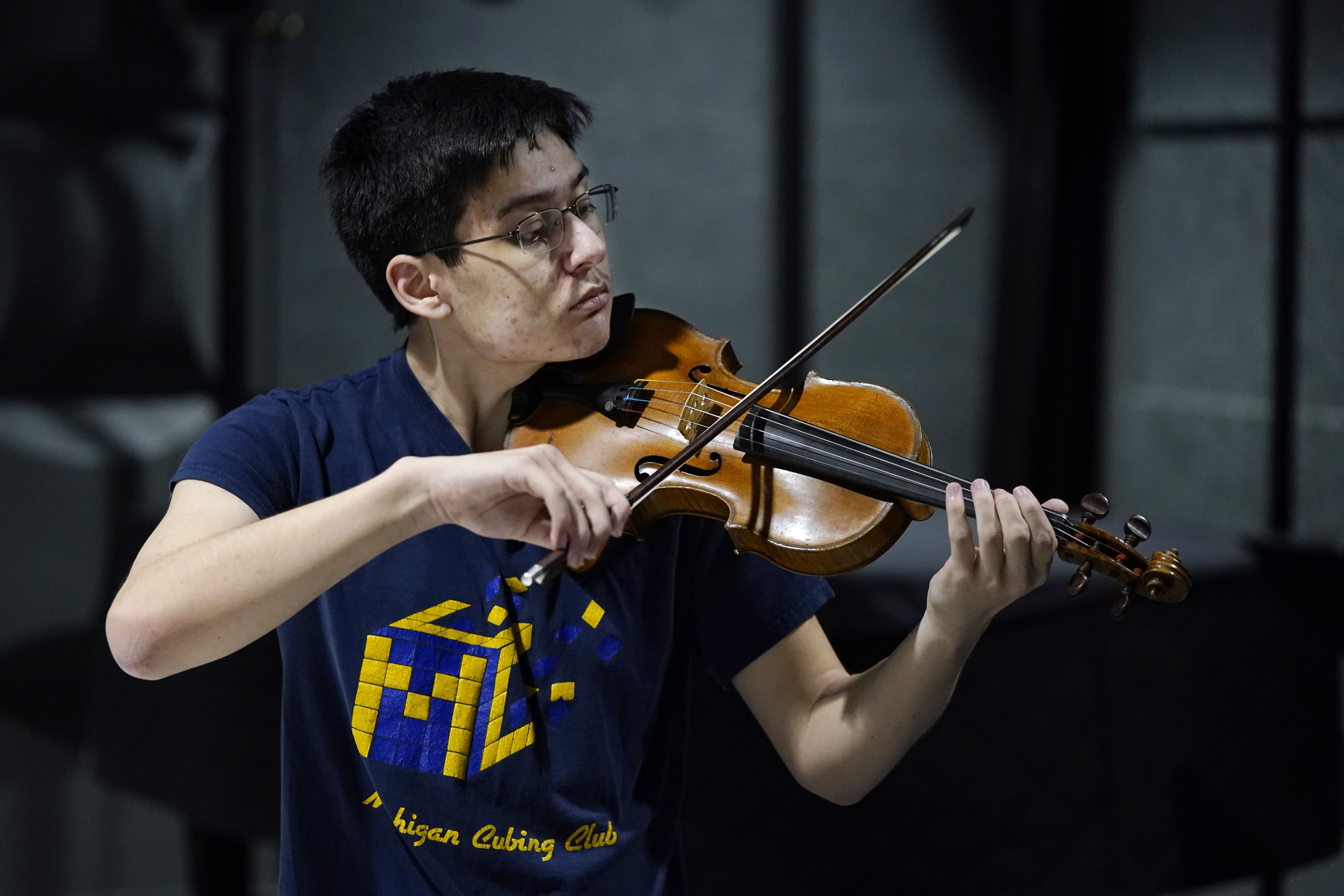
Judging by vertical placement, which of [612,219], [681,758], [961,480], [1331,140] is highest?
[1331,140]

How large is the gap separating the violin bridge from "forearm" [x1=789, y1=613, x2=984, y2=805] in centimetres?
28

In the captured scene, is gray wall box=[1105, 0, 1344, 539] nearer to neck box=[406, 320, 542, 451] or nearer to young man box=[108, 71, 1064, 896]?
young man box=[108, 71, 1064, 896]

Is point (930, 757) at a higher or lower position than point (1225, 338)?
lower

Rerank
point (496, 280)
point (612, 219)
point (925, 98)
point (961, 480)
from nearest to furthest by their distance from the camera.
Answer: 1. point (961, 480)
2. point (496, 280)
3. point (612, 219)
4. point (925, 98)

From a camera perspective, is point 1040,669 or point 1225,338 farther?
point 1225,338

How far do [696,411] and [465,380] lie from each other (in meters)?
0.24

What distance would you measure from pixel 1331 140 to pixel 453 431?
1852 mm

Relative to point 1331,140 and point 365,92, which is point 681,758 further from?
point 1331,140

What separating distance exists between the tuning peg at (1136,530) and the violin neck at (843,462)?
0.06 metres

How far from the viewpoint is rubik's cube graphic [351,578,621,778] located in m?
1.12

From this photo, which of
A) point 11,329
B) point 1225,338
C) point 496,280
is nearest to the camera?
point 496,280

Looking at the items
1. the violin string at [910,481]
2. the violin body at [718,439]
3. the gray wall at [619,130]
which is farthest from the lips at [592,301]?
the gray wall at [619,130]

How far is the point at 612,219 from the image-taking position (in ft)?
4.09

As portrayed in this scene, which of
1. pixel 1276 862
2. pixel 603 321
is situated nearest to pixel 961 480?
pixel 603 321
